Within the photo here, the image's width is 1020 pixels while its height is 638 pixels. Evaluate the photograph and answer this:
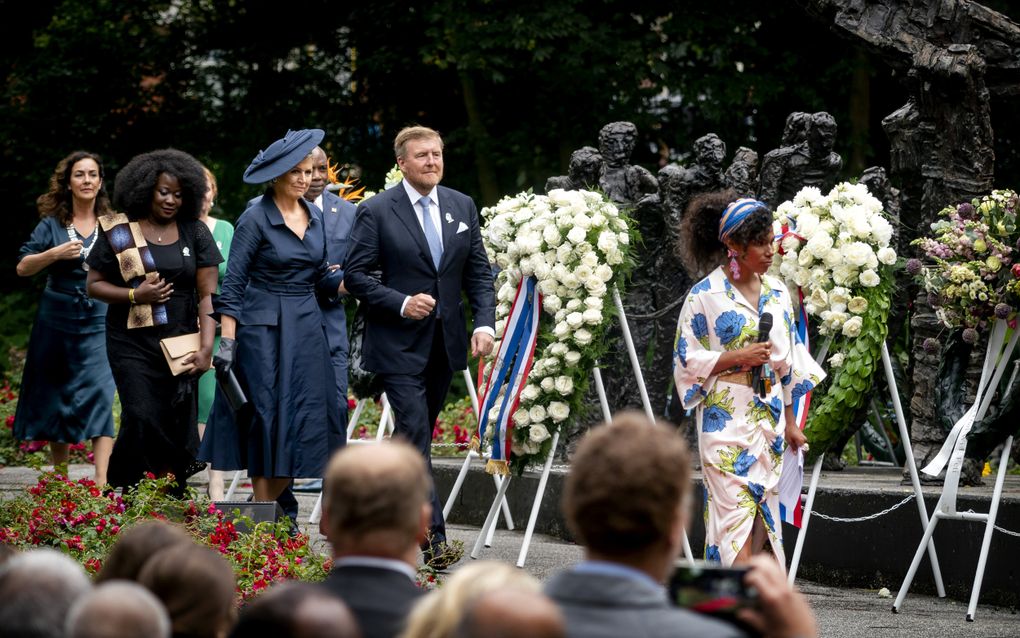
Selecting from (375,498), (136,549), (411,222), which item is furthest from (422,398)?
(375,498)

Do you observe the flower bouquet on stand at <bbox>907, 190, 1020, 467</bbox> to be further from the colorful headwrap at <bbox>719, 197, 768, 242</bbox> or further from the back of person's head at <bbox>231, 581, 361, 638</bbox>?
the back of person's head at <bbox>231, 581, 361, 638</bbox>

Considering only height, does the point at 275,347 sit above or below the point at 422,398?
above

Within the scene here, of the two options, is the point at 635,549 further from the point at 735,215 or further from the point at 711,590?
the point at 735,215

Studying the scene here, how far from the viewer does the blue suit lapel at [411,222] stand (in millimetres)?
8773

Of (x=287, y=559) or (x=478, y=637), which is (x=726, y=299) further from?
(x=478, y=637)

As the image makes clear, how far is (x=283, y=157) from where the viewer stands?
350 inches

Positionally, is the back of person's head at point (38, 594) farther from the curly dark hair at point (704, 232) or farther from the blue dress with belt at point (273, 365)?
the blue dress with belt at point (273, 365)

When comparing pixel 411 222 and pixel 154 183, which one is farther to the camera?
pixel 411 222

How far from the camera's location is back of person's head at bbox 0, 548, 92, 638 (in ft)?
9.91

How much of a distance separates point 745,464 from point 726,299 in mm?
734

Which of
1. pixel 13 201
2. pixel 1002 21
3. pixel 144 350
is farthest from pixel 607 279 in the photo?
pixel 13 201

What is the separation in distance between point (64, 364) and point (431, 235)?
3437 mm

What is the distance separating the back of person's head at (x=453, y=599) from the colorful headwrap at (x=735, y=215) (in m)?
4.44

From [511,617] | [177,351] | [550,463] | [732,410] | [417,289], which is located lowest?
[550,463]
